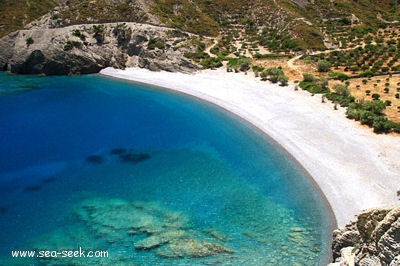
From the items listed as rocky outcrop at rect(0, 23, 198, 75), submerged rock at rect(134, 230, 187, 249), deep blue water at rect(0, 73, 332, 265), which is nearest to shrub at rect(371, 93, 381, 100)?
deep blue water at rect(0, 73, 332, 265)

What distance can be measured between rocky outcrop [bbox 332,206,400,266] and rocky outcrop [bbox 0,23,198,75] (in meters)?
75.3

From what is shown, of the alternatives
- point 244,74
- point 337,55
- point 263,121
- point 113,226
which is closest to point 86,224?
point 113,226

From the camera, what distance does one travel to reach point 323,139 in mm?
50656

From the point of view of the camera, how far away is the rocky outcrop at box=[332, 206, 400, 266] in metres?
19.7

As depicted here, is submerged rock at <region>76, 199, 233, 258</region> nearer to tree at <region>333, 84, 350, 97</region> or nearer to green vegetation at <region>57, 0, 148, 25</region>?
tree at <region>333, 84, 350, 97</region>

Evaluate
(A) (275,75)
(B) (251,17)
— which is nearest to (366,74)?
(A) (275,75)

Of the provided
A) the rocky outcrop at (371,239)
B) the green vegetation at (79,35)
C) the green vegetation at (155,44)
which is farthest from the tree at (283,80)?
the green vegetation at (79,35)

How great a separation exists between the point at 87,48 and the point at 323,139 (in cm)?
7411

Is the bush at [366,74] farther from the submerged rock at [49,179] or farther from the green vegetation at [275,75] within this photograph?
the submerged rock at [49,179]

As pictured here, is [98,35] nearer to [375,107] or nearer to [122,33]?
[122,33]

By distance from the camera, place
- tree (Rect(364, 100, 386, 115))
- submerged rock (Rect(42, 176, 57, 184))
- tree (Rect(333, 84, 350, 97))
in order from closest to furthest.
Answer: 1. submerged rock (Rect(42, 176, 57, 184))
2. tree (Rect(364, 100, 386, 115))
3. tree (Rect(333, 84, 350, 97))

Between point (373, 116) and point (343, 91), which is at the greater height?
point (343, 91)

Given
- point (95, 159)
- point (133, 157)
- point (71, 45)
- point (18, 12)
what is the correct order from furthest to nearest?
point (18, 12) → point (71, 45) → point (133, 157) → point (95, 159)

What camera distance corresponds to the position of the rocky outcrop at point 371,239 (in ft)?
64.6
